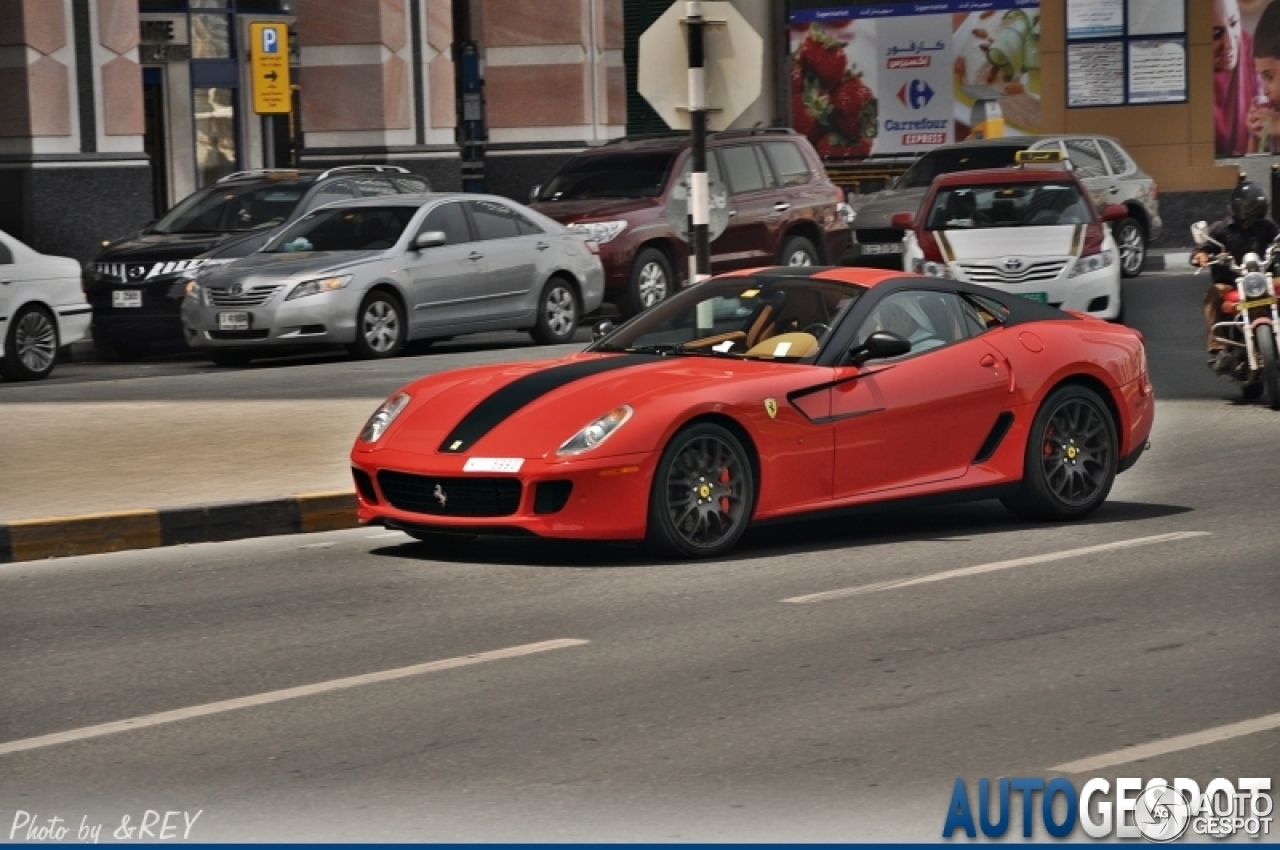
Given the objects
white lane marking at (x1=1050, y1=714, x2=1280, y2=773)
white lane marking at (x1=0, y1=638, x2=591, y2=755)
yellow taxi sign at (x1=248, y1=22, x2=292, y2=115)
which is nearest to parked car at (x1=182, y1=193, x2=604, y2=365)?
yellow taxi sign at (x1=248, y1=22, x2=292, y2=115)

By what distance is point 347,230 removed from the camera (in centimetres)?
2227

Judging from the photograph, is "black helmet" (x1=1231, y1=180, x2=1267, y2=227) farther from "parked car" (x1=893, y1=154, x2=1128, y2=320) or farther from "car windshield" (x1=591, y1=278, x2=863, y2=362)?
"car windshield" (x1=591, y1=278, x2=863, y2=362)

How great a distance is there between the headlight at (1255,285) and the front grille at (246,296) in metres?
8.49

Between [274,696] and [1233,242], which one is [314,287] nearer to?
[1233,242]

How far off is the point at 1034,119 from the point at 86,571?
29.6 meters

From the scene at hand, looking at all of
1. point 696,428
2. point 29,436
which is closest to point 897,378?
point 696,428


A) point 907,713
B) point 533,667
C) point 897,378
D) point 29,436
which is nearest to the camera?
point 907,713

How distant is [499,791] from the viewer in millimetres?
6352

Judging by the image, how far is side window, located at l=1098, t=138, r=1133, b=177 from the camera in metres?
31.6

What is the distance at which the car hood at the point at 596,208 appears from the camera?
2478 cm

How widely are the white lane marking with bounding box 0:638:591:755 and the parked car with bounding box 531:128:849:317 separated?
52.2ft

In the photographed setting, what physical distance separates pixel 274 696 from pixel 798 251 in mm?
19397

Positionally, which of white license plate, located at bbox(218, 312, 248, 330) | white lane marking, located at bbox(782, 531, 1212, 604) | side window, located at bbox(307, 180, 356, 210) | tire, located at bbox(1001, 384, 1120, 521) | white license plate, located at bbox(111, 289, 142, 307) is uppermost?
side window, located at bbox(307, 180, 356, 210)

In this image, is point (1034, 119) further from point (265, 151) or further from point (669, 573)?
point (669, 573)
